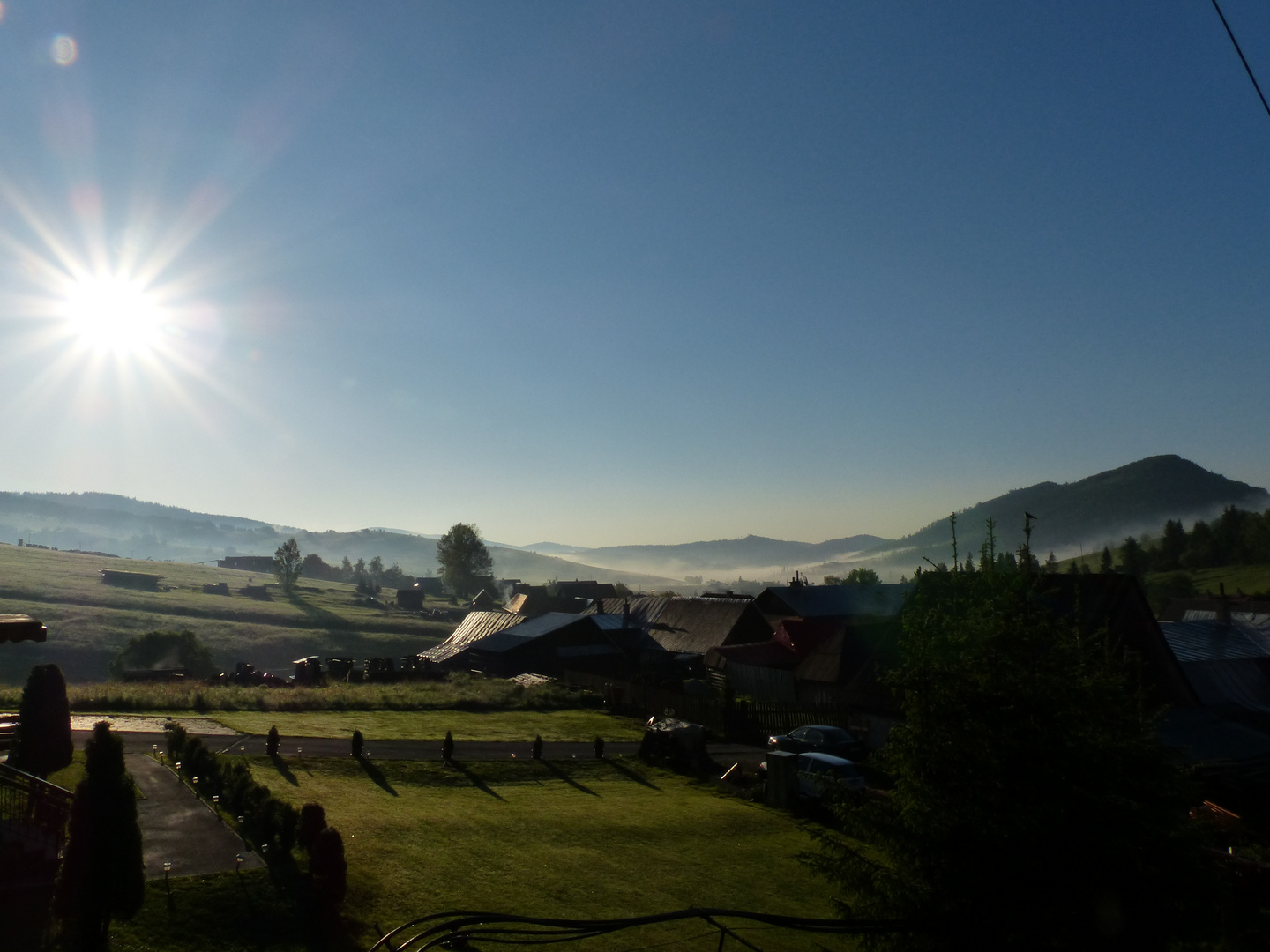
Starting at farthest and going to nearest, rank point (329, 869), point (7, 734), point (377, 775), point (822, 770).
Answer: point (377, 775) < point (822, 770) < point (7, 734) < point (329, 869)

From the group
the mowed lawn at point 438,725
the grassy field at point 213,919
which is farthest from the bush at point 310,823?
the mowed lawn at point 438,725

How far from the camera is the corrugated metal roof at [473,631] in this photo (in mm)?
68125

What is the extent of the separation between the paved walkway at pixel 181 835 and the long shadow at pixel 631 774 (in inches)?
603

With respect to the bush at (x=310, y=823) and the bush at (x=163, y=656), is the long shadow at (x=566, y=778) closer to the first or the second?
the bush at (x=310, y=823)

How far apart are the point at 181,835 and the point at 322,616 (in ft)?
376

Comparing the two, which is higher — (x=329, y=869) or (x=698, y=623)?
(x=698, y=623)

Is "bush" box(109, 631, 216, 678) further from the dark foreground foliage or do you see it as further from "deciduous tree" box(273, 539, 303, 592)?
"deciduous tree" box(273, 539, 303, 592)

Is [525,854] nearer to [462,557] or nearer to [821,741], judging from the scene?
[821,741]

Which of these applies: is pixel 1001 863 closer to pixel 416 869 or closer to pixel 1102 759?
pixel 1102 759

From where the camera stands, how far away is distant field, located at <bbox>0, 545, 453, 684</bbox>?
275ft

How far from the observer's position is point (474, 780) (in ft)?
89.6

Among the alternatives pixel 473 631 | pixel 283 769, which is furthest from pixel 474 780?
pixel 473 631

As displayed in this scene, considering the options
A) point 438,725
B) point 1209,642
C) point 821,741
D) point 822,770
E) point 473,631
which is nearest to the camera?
point 822,770

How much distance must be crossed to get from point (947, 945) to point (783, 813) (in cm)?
1671
